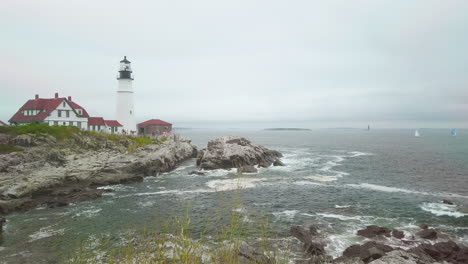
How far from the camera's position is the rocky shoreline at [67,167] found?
2470 cm

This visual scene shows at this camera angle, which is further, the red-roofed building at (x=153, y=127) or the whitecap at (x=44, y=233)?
the red-roofed building at (x=153, y=127)

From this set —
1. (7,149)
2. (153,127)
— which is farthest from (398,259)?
(153,127)

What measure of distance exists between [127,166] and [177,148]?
1662 cm

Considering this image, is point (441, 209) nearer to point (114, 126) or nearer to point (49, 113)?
point (49, 113)

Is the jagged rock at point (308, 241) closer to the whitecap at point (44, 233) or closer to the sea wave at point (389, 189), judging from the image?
the whitecap at point (44, 233)

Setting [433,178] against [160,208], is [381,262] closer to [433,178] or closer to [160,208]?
[160,208]

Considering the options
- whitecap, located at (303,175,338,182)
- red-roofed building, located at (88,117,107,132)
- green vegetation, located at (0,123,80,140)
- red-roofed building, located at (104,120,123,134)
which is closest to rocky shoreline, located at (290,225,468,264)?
whitecap, located at (303,175,338,182)

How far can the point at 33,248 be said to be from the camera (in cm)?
1568

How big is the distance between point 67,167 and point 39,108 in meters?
25.4

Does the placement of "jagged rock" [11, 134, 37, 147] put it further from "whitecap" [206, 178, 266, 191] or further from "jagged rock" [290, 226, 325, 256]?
"jagged rock" [290, 226, 325, 256]

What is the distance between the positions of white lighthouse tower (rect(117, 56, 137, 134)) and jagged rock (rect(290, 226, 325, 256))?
54.5 m

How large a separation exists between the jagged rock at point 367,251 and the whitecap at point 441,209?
1112 cm

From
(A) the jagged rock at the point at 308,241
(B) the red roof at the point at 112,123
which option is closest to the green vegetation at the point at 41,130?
(B) the red roof at the point at 112,123

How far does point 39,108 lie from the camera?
162 ft
